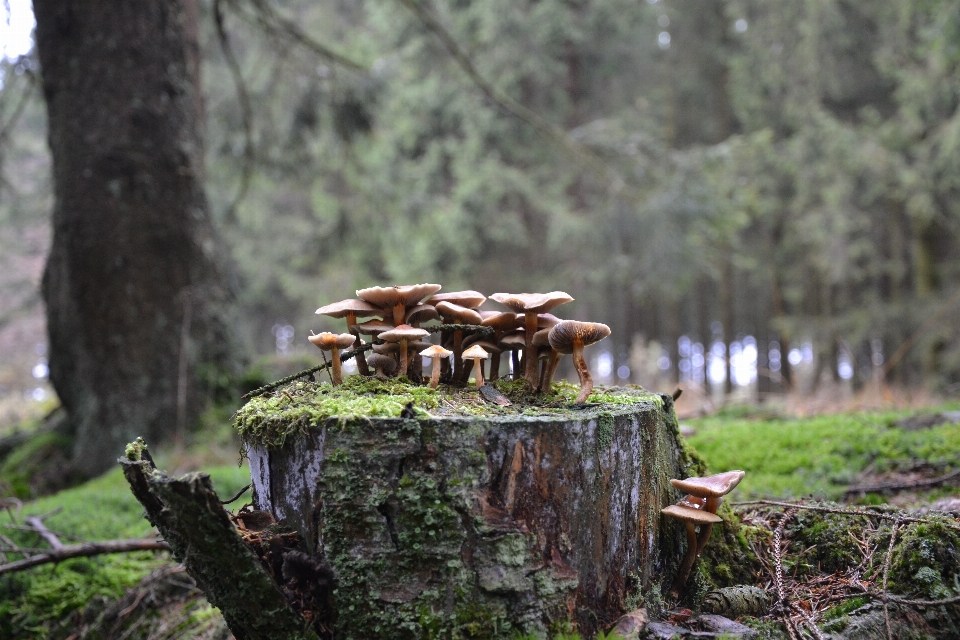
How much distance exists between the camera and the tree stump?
1.73m

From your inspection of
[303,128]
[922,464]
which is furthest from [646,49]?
[922,464]

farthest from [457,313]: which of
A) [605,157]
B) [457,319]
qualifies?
[605,157]

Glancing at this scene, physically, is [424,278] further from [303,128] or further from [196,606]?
[196,606]

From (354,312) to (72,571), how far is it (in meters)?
2.20

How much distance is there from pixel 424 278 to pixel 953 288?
1017cm

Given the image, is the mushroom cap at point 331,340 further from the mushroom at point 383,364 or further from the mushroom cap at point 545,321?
the mushroom cap at point 545,321

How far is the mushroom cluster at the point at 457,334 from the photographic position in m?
2.05

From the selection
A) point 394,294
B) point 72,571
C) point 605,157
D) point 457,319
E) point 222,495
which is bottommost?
point 72,571

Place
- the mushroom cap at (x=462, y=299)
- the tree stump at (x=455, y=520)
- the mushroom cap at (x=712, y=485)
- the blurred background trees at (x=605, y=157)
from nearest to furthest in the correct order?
1. the tree stump at (x=455, y=520)
2. the mushroom cap at (x=712, y=485)
3. the mushroom cap at (x=462, y=299)
4. the blurred background trees at (x=605, y=157)

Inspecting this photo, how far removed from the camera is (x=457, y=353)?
2307mm

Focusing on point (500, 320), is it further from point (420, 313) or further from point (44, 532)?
point (44, 532)

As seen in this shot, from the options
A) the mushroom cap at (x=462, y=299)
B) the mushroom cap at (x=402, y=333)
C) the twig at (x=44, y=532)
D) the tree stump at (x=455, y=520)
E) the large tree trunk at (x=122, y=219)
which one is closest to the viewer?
the tree stump at (x=455, y=520)

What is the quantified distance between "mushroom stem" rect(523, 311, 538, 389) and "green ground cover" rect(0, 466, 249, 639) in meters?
1.83

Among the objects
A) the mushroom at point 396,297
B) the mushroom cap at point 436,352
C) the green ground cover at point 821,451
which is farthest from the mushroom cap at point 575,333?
the green ground cover at point 821,451
